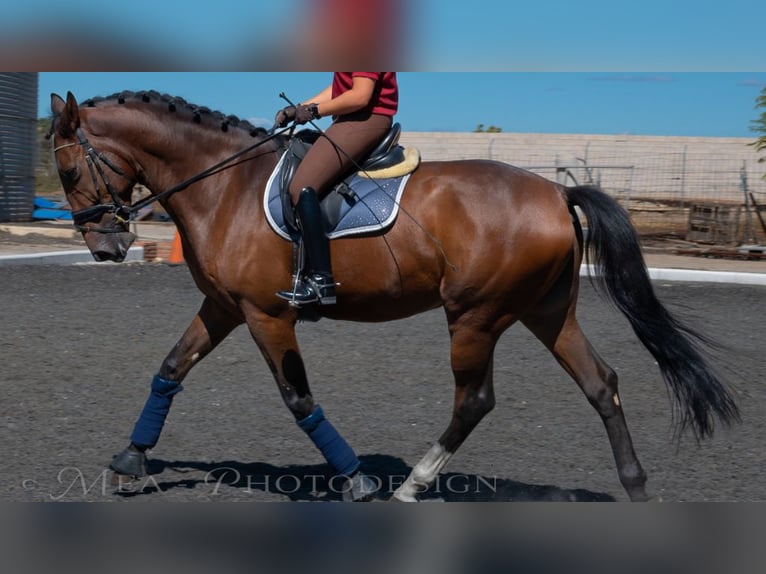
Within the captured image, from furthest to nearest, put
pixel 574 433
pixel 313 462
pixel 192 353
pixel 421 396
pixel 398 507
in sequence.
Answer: pixel 421 396
pixel 574 433
pixel 313 462
pixel 192 353
pixel 398 507

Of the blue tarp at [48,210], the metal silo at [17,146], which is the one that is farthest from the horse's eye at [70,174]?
the blue tarp at [48,210]

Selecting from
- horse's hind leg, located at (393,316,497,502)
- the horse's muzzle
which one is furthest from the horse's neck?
horse's hind leg, located at (393,316,497,502)

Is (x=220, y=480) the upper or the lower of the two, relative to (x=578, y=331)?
lower

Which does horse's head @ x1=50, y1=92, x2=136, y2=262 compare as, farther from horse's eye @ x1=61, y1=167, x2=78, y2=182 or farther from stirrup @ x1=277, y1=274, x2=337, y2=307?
stirrup @ x1=277, y1=274, x2=337, y2=307

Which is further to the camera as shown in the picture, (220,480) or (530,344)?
(530,344)

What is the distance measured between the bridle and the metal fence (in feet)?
38.5

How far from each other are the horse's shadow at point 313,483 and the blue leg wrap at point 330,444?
118 mm

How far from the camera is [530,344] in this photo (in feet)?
30.2

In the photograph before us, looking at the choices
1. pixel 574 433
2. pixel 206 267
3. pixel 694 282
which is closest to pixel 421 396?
pixel 574 433

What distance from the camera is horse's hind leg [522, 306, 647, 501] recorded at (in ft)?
16.1

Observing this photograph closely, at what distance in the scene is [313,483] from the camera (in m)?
5.41

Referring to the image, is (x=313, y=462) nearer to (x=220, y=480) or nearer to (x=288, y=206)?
(x=220, y=480)

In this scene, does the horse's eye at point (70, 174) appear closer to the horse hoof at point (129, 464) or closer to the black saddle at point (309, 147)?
the black saddle at point (309, 147)

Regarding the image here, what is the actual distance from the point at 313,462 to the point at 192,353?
1.00m
